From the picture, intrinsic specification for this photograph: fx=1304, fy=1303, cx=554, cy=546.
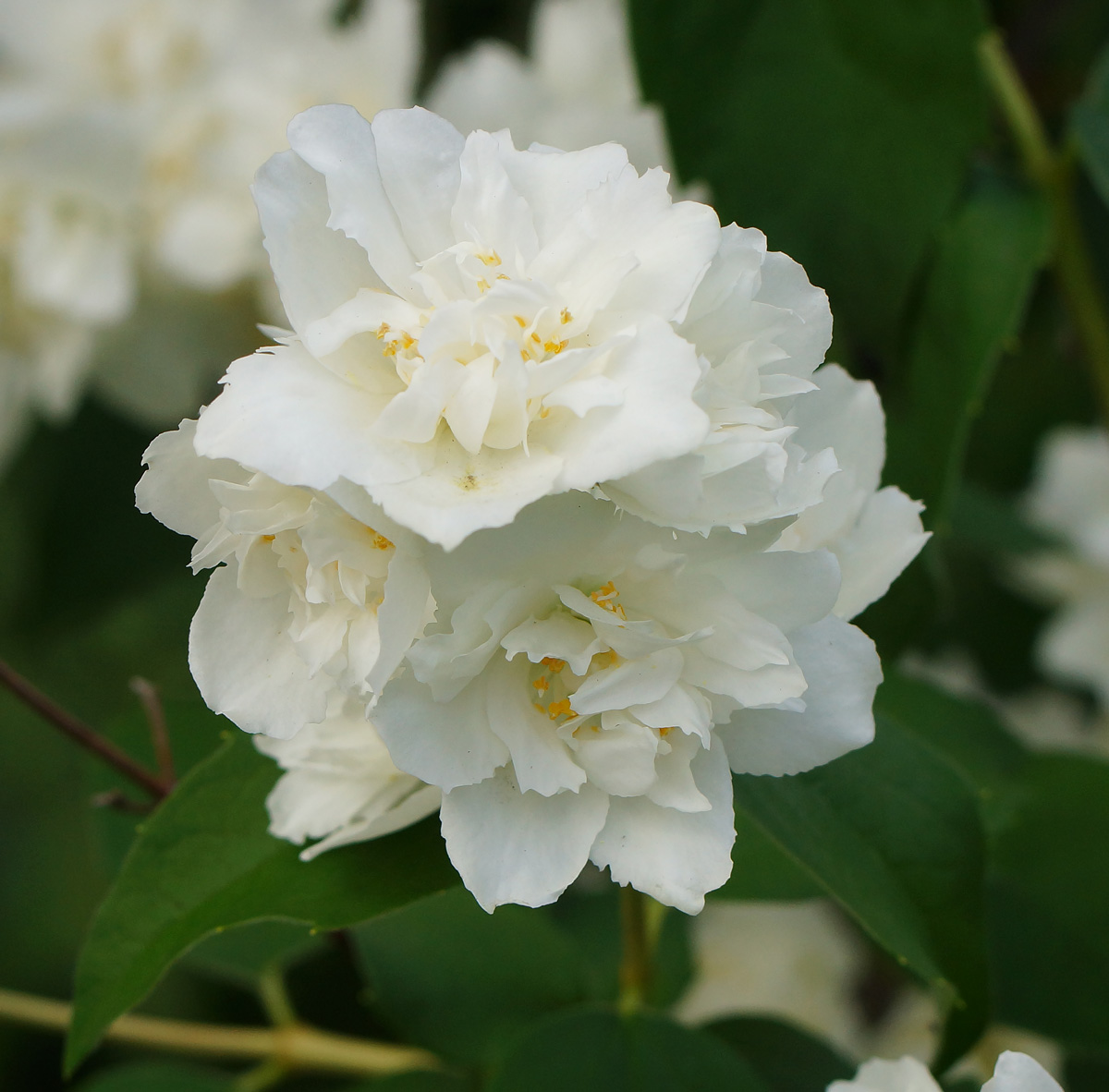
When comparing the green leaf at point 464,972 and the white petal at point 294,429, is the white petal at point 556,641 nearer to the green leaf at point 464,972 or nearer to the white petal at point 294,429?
the white petal at point 294,429

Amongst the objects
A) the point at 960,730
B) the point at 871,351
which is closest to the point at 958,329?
the point at 871,351

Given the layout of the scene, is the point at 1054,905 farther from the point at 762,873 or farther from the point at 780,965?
the point at 780,965

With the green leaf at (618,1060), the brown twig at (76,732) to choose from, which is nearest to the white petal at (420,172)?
the brown twig at (76,732)

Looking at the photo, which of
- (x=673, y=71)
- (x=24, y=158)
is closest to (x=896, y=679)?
(x=673, y=71)

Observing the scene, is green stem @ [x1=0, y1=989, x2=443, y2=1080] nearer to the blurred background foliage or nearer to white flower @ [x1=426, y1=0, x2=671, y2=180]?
the blurred background foliage

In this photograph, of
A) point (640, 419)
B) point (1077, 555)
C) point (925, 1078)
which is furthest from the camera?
point (1077, 555)

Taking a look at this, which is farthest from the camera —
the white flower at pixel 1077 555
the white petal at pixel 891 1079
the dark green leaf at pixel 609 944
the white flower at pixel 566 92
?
the white flower at pixel 1077 555
